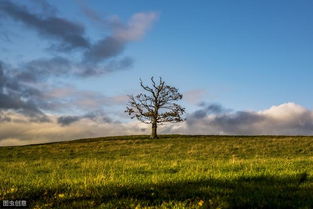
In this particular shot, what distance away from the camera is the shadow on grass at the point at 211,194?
7.95m

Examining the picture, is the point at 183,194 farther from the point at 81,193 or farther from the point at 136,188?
the point at 81,193

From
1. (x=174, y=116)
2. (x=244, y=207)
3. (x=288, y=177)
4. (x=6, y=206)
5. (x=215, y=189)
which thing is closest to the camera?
(x=244, y=207)

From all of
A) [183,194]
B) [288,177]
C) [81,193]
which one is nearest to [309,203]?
[183,194]

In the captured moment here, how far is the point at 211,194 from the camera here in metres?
8.77

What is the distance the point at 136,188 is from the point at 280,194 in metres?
3.63

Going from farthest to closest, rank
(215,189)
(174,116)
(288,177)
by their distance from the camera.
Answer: (174,116) < (288,177) < (215,189)

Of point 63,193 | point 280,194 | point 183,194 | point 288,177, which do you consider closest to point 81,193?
point 63,193

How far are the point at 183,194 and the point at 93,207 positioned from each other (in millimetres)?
2236

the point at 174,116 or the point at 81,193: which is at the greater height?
the point at 174,116

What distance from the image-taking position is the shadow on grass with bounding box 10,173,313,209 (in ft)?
26.1

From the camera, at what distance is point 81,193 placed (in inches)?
371

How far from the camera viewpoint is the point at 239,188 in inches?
380

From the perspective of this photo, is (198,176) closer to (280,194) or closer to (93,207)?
(280,194)

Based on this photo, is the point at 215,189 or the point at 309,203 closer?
the point at 309,203
